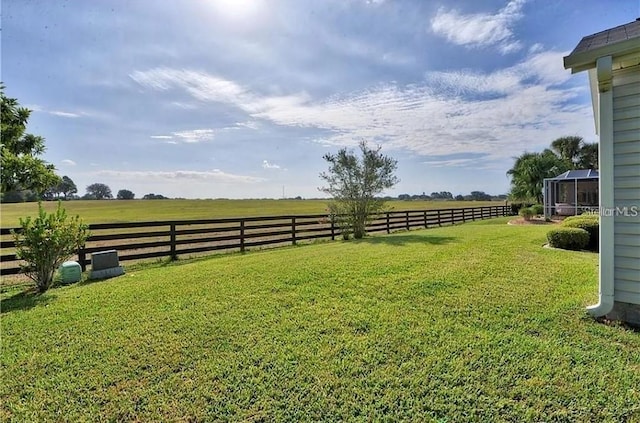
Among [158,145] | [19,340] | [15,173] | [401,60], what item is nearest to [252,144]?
[158,145]

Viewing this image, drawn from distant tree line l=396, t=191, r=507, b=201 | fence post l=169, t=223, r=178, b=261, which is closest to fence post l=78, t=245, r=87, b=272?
fence post l=169, t=223, r=178, b=261

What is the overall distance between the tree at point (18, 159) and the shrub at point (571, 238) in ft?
33.2

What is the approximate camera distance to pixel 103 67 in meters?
6.55

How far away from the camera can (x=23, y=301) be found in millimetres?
4562

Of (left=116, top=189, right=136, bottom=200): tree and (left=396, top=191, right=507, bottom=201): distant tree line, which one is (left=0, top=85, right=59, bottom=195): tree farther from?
(left=116, top=189, right=136, bottom=200): tree

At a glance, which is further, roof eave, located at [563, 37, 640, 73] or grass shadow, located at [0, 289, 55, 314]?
grass shadow, located at [0, 289, 55, 314]

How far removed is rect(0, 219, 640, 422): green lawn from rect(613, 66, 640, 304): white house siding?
1.76 feet

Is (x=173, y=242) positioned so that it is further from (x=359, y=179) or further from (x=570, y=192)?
(x=570, y=192)

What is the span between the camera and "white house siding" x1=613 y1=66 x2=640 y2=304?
3258 mm

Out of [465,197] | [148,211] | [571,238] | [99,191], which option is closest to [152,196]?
Result: [99,191]

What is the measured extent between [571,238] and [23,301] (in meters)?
10.2

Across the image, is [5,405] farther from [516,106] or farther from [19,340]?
[516,106]

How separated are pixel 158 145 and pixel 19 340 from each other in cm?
1494

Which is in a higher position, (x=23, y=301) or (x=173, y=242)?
(x=173, y=242)
